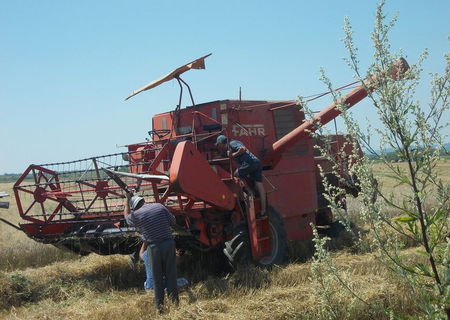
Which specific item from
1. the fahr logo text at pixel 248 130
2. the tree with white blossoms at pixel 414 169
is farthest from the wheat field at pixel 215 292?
the fahr logo text at pixel 248 130

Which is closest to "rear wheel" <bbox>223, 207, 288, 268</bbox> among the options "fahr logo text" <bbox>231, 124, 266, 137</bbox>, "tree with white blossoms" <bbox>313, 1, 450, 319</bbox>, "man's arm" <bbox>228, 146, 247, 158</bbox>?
"man's arm" <bbox>228, 146, 247, 158</bbox>

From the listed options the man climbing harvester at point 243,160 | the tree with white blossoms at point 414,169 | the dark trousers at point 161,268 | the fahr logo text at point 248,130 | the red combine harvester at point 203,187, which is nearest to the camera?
the tree with white blossoms at point 414,169

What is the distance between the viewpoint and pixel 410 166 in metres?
3.56

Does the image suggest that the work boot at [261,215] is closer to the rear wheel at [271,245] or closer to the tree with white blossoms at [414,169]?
the rear wheel at [271,245]

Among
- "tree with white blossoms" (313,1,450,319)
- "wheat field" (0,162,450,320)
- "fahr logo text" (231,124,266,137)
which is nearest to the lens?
"tree with white blossoms" (313,1,450,319)

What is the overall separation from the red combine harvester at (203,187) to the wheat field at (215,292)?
46 centimetres

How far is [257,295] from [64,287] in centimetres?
311

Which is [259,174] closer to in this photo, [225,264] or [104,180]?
[225,264]

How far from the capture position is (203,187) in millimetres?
7047

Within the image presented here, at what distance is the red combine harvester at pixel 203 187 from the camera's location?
7.29m

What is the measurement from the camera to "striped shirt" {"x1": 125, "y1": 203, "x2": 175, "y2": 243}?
20.8ft

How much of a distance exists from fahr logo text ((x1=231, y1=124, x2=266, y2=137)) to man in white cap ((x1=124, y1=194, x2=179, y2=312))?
2535 mm

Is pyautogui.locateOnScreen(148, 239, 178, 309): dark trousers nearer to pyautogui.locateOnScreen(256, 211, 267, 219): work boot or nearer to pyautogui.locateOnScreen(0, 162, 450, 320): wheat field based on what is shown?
pyautogui.locateOnScreen(0, 162, 450, 320): wheat field

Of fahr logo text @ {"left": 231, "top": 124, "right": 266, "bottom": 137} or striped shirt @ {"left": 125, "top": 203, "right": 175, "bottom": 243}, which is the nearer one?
striped shirt @ {"left": 125, "top": 203, "right": 175, "bottom": 243}
